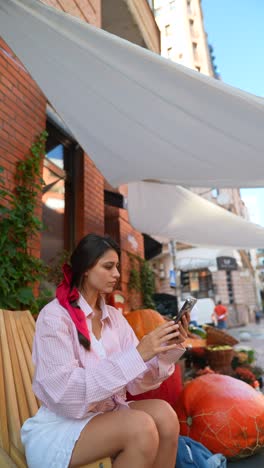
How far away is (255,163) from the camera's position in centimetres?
258

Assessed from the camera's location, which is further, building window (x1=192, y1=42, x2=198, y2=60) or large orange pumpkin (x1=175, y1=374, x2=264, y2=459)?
building window (x1=192, y1=42, x2=198, y2=60)

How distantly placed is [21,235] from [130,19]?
4655mm

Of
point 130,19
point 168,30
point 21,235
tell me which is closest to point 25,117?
point 21,235

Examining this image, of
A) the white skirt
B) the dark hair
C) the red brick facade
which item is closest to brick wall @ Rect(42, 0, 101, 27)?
the red brick facade

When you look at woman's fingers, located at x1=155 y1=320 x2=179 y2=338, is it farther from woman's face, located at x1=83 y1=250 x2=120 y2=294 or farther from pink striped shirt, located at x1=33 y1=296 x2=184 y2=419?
woman's face, located at x1=83 y1=250 x2=120 y2=294

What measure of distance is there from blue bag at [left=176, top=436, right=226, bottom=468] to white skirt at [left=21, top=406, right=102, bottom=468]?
0.86 meters

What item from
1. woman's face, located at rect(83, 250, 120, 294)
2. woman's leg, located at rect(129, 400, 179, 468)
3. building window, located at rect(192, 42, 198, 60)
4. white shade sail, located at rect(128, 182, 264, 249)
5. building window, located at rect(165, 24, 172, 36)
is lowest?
woman's leg, located at rect(129, 400, 179, 468)

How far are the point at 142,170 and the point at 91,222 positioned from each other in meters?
2.00

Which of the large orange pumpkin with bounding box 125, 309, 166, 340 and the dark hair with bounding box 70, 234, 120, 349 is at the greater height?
the dark hair with bounding box 70, 234, 120, 349

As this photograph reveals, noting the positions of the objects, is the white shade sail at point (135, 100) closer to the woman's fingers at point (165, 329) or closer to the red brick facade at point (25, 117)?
the red brick facade at point (25, 117)

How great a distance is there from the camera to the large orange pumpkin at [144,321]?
149 inches

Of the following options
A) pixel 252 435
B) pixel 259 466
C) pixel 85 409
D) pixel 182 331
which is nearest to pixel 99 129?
pixel 182 331

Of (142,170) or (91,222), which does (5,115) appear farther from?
(91,222)

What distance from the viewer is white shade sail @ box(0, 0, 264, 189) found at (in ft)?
6.40
